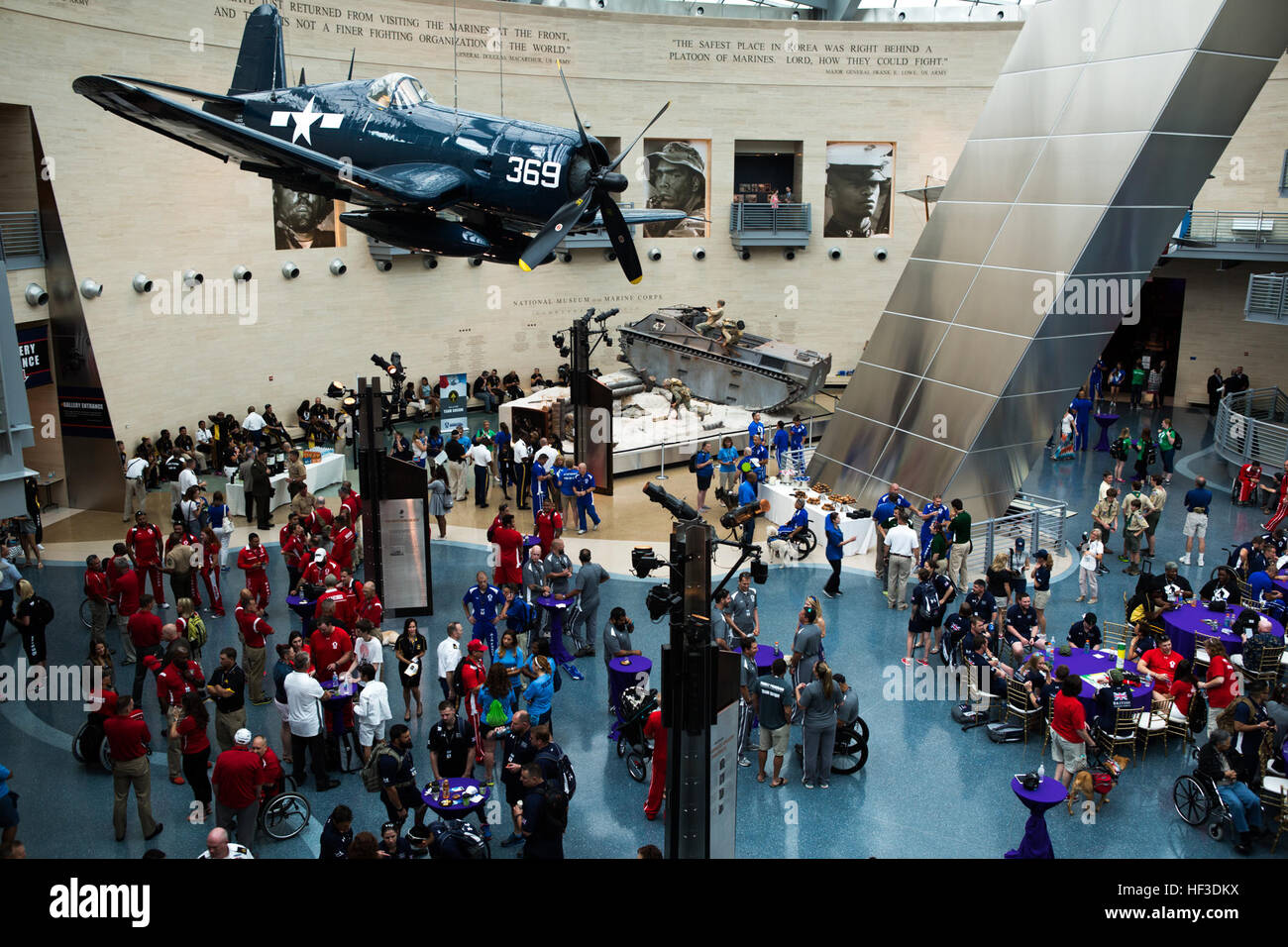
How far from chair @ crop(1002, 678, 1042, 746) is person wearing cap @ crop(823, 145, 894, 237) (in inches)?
890

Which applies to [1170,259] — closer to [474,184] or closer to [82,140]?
[474,184]

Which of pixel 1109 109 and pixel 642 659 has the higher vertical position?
pixel 1109 109

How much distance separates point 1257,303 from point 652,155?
15.6 metres

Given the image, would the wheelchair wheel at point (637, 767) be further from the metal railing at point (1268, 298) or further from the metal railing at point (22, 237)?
the metal railing at point (1268, 298)

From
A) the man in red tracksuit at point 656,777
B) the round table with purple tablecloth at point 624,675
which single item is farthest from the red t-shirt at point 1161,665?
the man in red tracksuit at point 656,777

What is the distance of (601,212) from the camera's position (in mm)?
13727

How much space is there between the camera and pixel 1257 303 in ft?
72.1

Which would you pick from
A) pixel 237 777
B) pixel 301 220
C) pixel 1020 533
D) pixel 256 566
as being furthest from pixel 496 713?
pixel 301 220

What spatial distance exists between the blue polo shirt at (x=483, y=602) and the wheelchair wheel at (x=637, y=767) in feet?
9.46

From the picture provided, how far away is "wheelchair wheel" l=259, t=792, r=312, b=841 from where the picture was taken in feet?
31.1

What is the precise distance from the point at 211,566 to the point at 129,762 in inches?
238

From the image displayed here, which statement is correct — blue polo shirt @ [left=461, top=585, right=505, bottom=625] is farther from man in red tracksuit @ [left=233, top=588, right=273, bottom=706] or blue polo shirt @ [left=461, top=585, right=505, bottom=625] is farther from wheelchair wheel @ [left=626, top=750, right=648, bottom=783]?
wheelchair wheel @ [left=626, top=750, right=648, bottom=783]

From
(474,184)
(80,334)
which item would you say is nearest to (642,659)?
(474,184)

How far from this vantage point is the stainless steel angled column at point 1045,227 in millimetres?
15789
